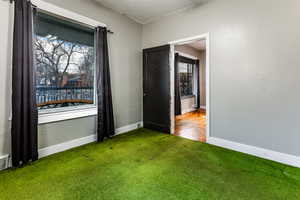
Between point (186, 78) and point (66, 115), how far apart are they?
5093 millimetres

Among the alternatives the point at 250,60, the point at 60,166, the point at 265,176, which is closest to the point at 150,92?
the point at 250,60

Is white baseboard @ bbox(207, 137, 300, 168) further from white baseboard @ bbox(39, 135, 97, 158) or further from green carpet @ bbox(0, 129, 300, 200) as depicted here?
white baseboard @ bbox(39, 135, 97, 158)

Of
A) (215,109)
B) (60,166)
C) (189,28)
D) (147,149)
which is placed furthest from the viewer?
(189,28)

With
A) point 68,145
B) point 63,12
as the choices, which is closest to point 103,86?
point 68,145

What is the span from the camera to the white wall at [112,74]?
2111 millimetres

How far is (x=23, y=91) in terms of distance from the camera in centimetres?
217

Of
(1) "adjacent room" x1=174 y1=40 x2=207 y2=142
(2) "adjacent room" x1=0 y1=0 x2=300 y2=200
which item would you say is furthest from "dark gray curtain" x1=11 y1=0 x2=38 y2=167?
(1) "adjacent room" x1=174 y1=40 x2=207 y2=142

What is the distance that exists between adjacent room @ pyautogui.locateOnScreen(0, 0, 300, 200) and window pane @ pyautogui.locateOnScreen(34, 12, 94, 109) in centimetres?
2

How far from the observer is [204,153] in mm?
2611

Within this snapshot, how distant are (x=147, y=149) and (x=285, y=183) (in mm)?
1913

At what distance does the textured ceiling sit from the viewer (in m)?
3.01

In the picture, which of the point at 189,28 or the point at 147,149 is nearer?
the point at 147,149

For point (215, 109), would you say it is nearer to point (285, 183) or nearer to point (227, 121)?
point (227, 121)

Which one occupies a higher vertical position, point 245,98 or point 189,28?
point 189,28
